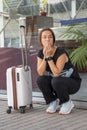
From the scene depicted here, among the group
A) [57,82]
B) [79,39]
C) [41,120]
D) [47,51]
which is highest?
[79,39]

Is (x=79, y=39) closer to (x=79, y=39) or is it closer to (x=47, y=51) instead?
(x=79, y=39)

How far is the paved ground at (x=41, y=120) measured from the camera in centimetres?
477

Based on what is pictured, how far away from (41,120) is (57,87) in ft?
1.49

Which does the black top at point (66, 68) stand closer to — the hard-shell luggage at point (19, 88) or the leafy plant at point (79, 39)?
the leafy plant at point (79, 39)

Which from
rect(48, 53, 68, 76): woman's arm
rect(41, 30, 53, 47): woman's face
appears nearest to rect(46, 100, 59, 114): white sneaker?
rect(48, 53, 68, 76): woman's arm

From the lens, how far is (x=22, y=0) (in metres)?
6.63

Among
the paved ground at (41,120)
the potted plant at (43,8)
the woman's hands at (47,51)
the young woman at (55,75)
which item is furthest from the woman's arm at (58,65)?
the potted plant at (43,8)

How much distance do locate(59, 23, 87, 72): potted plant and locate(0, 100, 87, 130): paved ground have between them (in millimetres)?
686

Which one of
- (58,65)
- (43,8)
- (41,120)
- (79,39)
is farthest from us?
(43,8)

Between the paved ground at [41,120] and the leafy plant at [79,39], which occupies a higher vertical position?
the leafy plant at [79,39]

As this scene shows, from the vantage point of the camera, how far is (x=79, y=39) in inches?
214

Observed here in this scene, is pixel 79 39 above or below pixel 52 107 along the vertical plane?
above

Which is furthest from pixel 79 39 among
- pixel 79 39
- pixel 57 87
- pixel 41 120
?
pixel 41 120

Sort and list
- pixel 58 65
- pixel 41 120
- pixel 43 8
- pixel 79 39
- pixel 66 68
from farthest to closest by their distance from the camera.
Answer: pixel 43 8 < pixel 79 39 < pixel 66 68 < pixel 58 65 < pixel 41 120
